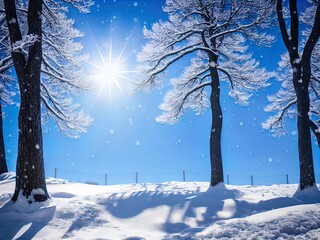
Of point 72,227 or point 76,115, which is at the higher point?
point 76,115

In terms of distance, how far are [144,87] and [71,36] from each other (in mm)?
3672

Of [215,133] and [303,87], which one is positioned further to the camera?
[215,133]

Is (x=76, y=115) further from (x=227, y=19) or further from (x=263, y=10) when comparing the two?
(x=263, y=10)

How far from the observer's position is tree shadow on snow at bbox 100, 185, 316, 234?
527cm

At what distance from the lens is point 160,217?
18.1 feet

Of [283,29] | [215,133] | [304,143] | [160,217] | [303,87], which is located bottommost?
[160,217]

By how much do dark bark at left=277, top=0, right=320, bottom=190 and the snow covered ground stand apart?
37.6 inches

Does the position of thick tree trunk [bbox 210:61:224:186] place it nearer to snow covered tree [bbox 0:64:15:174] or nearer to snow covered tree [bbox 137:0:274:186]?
snow covered tree [bbox 137:0:274:186]

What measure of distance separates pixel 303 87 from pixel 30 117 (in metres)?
8.51

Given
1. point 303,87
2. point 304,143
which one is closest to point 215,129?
point 304,143

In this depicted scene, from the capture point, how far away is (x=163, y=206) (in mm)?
6223

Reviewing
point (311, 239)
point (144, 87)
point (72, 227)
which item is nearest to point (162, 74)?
point (144, 87)

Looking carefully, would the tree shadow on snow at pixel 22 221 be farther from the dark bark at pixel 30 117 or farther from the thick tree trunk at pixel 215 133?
the thick tree trunk at pixel 215 133

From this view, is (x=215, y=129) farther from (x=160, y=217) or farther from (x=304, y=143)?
(x=160, y=217)
